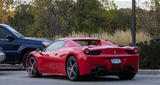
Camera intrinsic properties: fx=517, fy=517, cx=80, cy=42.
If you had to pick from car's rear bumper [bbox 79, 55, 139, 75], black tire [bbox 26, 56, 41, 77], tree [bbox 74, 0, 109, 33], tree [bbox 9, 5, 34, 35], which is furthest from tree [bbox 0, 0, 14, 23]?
car's rear bumper [bbox 79, 55, 139, 75]

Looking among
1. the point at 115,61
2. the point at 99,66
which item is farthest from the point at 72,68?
the point at 115,61

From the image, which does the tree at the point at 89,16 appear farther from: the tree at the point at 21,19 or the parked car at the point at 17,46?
the parked car at the point at 17,46

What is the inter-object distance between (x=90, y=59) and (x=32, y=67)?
3.24 m

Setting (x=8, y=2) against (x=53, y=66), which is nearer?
(x=53, y=66)

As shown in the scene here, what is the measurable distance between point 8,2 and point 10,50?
3055cm

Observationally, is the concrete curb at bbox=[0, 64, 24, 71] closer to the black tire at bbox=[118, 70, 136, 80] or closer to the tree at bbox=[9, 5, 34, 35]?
the black tire at bbox=[118, 70, 136, 80]

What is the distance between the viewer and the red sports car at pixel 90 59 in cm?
1330

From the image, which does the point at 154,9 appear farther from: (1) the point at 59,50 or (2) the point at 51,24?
(1) the point at 59,50

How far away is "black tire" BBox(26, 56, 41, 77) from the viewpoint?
15.8m

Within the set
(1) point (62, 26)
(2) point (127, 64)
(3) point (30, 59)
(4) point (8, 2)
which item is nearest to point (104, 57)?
(2) point (127, 64)

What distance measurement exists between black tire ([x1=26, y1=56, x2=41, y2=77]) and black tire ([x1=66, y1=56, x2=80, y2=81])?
205cm

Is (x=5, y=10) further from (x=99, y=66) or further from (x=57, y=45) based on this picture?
(x=99, y=66)

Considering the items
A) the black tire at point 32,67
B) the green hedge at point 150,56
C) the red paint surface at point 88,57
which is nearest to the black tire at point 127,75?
the red paint surface at point 88,57

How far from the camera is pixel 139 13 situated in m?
32.9
